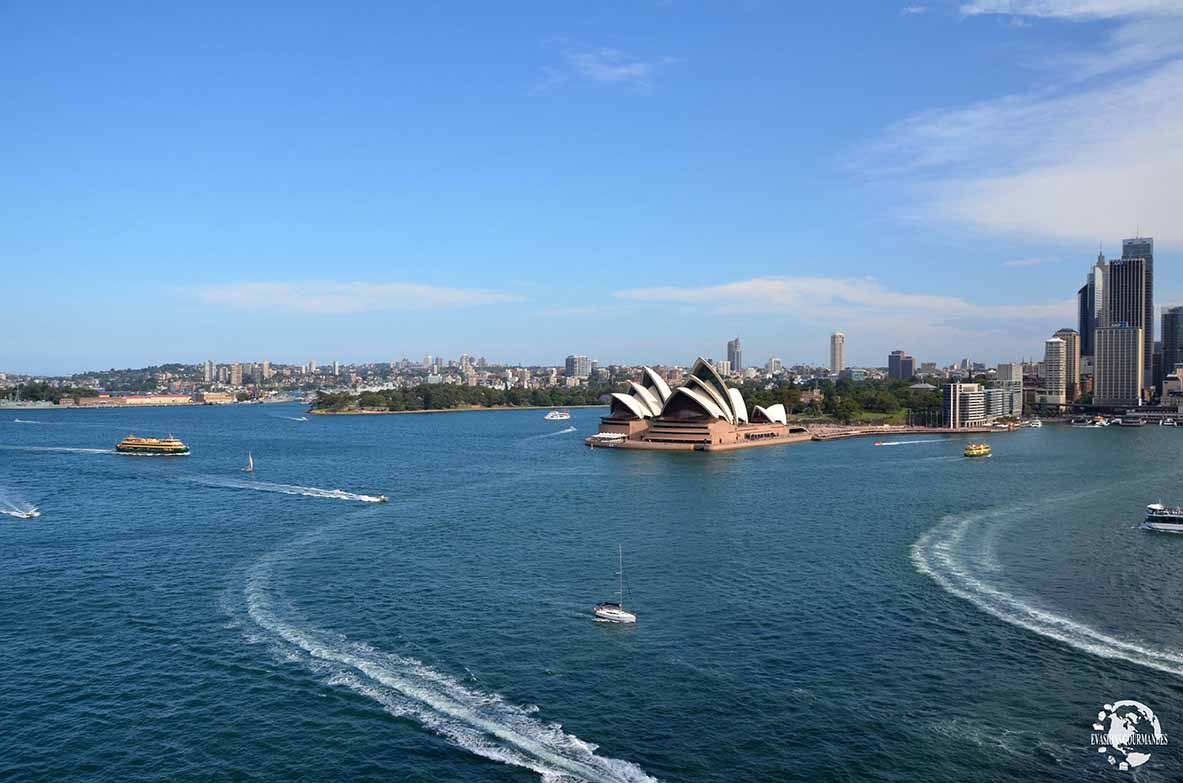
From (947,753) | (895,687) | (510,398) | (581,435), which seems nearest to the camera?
(947,753)

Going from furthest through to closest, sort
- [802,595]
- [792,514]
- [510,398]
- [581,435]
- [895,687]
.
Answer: [510,398] → [581,435] → [792,514] → [802,595] → [895,687]

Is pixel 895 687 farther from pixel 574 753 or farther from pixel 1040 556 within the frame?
pixel 1040 556

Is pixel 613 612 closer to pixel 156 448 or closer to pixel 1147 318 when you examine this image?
pixel 156 448

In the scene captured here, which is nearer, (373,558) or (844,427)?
(373,558)

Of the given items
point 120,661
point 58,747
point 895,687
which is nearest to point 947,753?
point 895,687

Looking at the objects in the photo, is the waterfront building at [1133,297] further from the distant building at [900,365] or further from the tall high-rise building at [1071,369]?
the distant building at [900,365]

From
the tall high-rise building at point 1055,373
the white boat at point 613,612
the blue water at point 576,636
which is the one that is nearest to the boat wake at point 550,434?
the blue water at point 576,636
